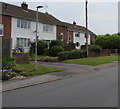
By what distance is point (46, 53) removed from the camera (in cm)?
2619

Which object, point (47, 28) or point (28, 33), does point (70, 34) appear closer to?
point (47, 28)

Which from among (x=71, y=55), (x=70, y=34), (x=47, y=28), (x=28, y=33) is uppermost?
(x=47, y=28)

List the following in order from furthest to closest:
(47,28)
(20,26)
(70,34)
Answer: (70,34) → (47,28) → (20,26)

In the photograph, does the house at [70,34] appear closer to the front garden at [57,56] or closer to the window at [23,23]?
the front garden at [57,56]

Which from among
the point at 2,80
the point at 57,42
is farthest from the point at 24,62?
the point at 57,42

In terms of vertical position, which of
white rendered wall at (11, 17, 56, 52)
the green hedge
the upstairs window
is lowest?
the green hedge

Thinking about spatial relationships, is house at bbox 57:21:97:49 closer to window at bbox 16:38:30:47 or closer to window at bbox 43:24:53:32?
window at bbox 43:24:53:32

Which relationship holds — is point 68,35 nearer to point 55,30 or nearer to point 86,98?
point 55,30

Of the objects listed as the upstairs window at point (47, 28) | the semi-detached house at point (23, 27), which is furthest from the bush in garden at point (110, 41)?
the upstairs window at point (47, 28)

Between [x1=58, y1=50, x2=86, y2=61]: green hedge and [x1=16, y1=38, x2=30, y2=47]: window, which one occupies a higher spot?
[x1=16, y1=38, x2=30, y2=47]: window

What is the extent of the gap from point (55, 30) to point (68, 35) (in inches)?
215

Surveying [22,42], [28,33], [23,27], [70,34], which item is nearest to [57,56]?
[22,42]

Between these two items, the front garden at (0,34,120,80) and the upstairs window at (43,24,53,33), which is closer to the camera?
the front garden at (0,34,120,80)

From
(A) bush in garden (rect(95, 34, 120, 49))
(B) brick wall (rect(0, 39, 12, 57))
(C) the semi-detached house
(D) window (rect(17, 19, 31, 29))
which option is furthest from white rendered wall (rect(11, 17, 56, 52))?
Answer: (A) bush in garden (rect(95, 34, 120, 49))
